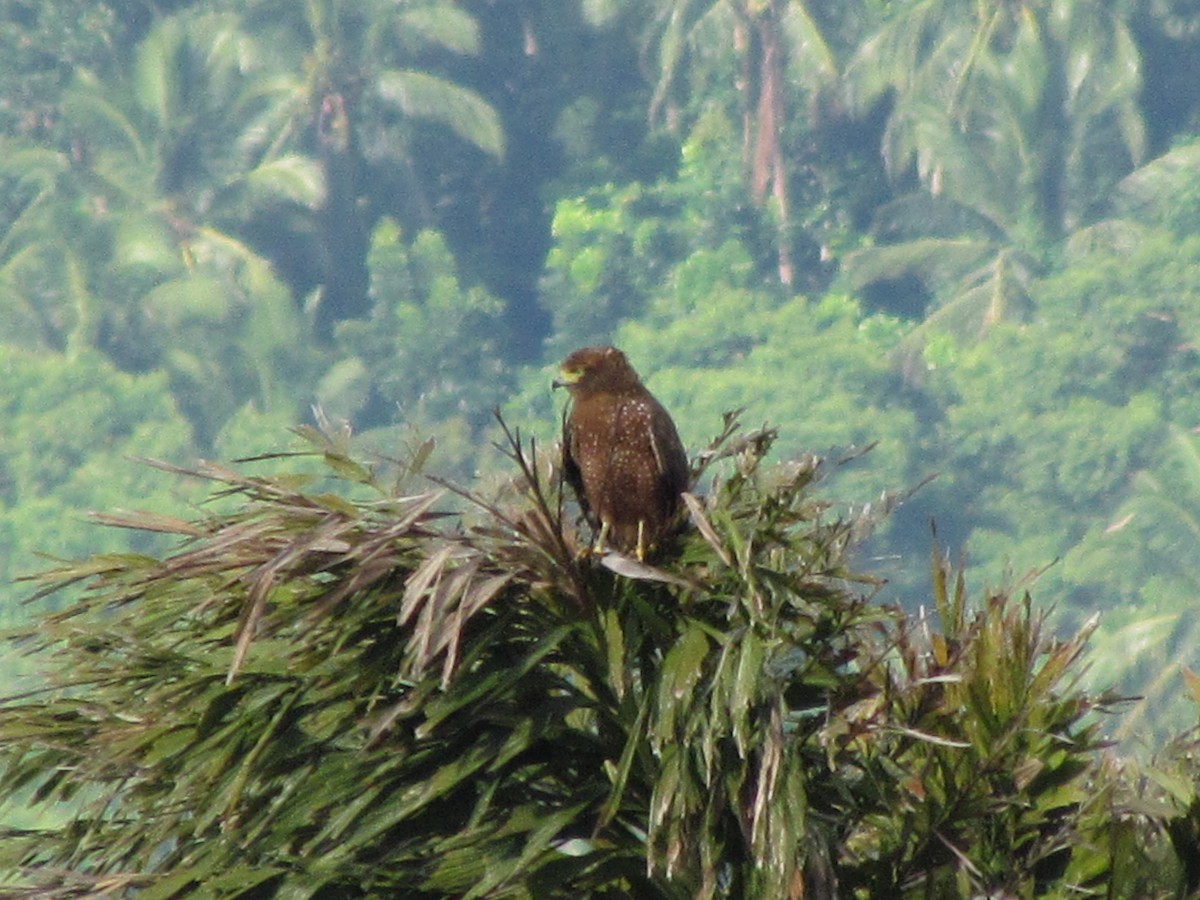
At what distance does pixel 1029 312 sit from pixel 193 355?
18002mm

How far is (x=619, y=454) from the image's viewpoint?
10.3 feet

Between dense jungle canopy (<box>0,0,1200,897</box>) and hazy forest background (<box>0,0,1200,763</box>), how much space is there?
9 cm

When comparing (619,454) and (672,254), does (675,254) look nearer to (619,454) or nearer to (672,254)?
(672,254)

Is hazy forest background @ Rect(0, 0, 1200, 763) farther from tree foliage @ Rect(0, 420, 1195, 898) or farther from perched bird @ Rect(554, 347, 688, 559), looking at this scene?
tree foliage @ Rect(0, 420, 1195, 898)

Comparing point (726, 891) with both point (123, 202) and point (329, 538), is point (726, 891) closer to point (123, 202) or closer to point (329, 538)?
point (329, 538)

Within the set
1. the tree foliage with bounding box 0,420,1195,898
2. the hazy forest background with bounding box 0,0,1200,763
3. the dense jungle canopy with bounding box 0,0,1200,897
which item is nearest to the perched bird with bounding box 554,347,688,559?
the tree foliage with bounding box 0,420,1195,898

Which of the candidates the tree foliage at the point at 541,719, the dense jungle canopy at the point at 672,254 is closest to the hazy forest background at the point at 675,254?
the dense jungle canopy at the point at 672,254

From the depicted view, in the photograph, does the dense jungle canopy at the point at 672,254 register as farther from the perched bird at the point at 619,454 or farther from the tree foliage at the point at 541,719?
the tree foliage at the point at 541,719

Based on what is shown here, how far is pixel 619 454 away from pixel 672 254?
41.9m

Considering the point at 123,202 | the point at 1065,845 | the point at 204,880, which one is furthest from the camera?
the point at 123,202

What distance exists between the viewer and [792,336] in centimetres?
3912

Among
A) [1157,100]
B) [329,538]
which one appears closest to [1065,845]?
[329,538]

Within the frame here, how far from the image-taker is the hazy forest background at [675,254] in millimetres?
36750

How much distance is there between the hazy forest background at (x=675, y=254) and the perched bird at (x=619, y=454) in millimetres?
29677
